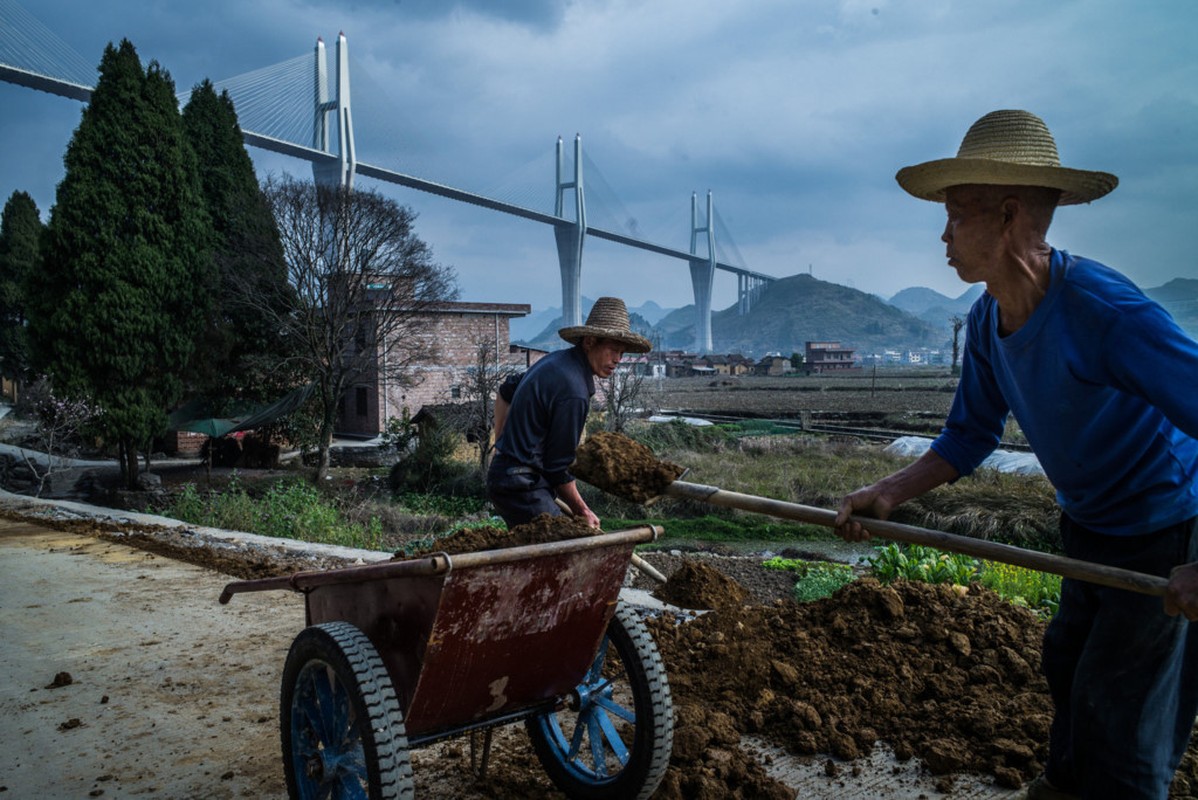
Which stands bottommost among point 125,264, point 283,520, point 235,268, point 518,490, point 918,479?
point 283,520

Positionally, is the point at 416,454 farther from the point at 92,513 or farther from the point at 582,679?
the point at 582,679

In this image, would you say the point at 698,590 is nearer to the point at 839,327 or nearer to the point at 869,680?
the point at 869,680

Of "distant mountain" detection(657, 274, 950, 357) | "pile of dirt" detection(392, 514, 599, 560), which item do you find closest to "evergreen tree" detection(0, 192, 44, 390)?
"pile of dirt" detection(392, 514, 599, 560)

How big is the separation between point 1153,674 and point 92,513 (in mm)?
10613

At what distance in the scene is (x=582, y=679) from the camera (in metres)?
2.84

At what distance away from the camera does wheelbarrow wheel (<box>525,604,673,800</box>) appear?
2.68 m

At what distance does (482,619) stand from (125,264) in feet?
57.6

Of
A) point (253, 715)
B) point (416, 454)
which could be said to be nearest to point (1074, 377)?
point (253, 715)

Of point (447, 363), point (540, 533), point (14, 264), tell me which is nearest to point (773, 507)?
point (540, 533)

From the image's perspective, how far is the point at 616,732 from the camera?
117 inches

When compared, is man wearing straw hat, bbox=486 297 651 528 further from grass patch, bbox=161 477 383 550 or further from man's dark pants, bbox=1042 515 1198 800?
grass patch, bbox=161 477 383 550

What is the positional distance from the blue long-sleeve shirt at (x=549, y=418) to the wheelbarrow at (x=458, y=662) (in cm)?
145

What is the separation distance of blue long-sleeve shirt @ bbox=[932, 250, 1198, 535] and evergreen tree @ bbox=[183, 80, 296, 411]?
18.8m

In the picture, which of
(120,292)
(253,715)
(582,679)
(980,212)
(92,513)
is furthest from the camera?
(120,292)
